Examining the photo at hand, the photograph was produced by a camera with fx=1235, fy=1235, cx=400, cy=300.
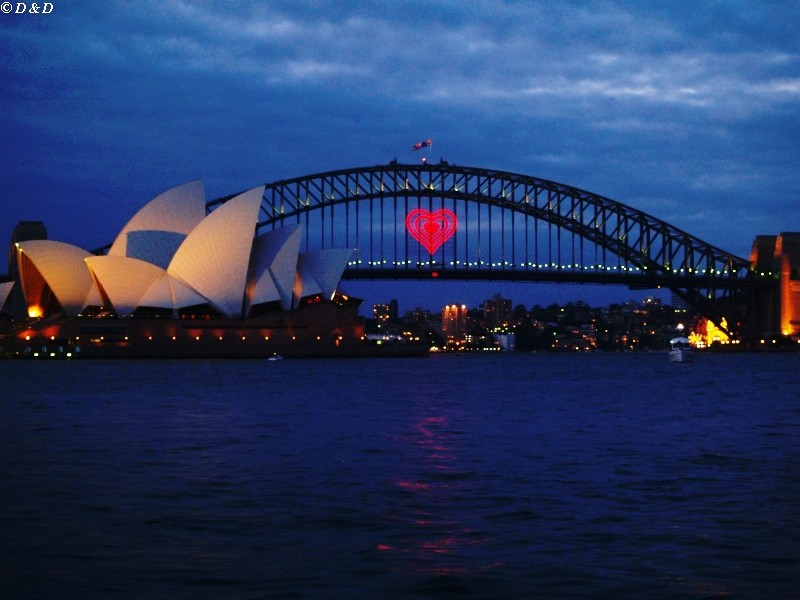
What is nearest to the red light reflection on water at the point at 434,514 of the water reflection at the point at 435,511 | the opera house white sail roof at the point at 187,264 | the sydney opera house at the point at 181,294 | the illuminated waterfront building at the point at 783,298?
the water reflection at the point at 435,511

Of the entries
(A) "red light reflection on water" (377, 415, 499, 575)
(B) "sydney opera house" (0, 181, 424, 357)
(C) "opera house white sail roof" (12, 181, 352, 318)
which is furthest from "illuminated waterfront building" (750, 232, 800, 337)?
(A) "red light reflection on water" (377, 415, 499, 575)

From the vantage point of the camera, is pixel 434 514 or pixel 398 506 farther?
pixel 398 506

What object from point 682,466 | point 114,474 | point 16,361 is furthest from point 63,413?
point 16,361

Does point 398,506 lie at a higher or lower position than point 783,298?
lower

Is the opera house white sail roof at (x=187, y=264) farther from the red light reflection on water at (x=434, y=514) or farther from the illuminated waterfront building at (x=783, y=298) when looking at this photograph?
the red light reflection on water at (x=434, y=514)

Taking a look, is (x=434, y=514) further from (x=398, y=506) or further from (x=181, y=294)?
(x=181, y=294)

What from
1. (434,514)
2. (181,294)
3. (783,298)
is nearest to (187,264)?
(181,294)
